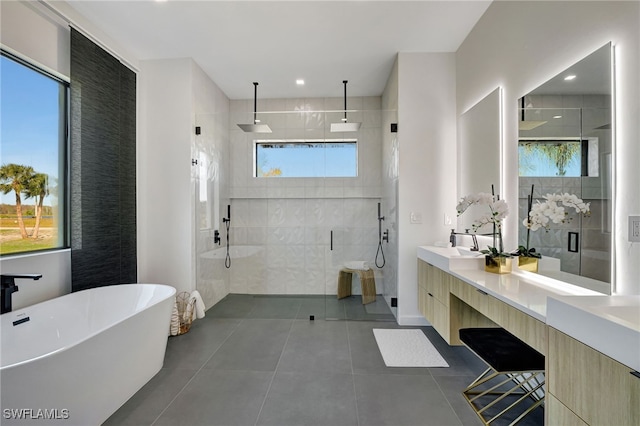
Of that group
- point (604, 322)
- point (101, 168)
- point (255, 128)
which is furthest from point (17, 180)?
point (604, 322)

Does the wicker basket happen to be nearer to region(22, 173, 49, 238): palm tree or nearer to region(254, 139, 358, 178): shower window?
region(22, 173, 49, 238): palm tree

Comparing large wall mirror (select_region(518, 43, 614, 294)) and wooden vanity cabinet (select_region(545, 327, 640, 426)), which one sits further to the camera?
large wall mirror (select_region(518, 43, 614, 294))

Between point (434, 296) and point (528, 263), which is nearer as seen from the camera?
point (528, 263)

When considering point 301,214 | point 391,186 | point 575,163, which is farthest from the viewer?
point 301,214

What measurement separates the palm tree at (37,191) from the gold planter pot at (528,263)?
3684 millimetres

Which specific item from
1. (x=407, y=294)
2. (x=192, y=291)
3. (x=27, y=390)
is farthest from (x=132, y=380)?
(x=407, y=294)

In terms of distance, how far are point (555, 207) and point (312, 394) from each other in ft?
6.43

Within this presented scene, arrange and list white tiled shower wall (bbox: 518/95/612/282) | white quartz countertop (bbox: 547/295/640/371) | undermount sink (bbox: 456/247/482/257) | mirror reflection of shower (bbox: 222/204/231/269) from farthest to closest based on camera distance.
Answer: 1. mirror reflection of shower (bbox: 222/204/231/269)
2. undermount sink (bbox: 456/247/482/257)
3. white tiled shower wall (bbox: 518/95/612/282)
4. white quartz countertop (bbox: 547/295/640/371)

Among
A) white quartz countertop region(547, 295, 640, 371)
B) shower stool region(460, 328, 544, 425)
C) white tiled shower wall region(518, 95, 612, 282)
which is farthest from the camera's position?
shower stool region(460, 328, 544, 425)

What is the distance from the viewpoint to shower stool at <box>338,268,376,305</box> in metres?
3.47

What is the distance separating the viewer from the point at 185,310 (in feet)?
9.99

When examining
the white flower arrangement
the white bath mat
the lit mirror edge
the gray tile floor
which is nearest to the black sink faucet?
the gray tile floor

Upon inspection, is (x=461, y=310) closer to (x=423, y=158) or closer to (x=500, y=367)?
(x=500, y=367)

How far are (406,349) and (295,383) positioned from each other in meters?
1.10
